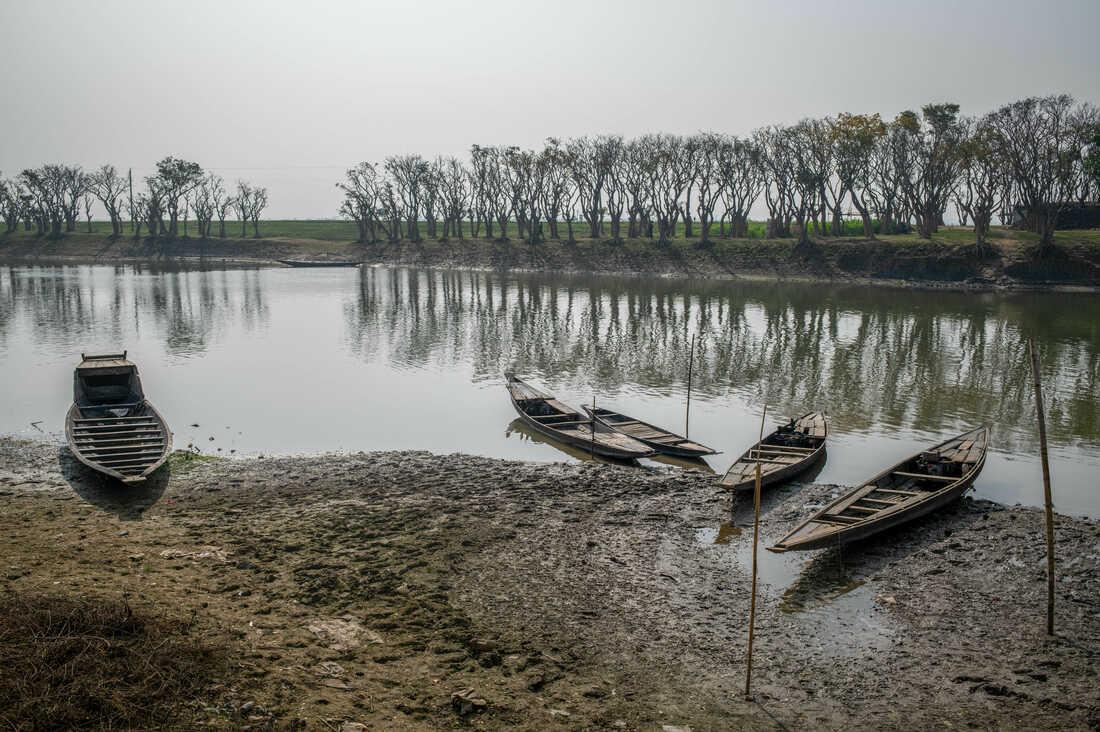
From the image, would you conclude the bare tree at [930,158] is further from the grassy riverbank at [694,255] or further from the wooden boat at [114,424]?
the wooden boat at [114,424]

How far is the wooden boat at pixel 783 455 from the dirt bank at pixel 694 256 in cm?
6244

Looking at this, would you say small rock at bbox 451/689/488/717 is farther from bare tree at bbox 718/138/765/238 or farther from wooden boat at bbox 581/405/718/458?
bare tree at bbox 718/138/765/238

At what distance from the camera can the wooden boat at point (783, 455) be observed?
55.0 feet

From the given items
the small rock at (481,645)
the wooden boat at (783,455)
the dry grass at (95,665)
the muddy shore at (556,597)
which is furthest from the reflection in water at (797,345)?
the dry grass at (95,665)

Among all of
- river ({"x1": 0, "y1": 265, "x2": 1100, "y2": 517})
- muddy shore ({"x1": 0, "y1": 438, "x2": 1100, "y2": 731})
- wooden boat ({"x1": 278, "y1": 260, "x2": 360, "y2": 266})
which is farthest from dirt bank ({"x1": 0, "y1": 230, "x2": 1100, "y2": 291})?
muddy shore ({"x1": 0, "y1": 438, "x2": 1100, "y2": 731})

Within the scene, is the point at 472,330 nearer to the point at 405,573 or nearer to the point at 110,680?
the point at 405,573

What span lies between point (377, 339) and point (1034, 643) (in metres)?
34.7

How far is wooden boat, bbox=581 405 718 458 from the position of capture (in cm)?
1994

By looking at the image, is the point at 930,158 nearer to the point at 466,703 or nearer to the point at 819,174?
the point at 819,174

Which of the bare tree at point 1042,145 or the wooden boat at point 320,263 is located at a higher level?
the bare tree at point 1042,145

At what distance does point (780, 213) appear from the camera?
96688 millimetres

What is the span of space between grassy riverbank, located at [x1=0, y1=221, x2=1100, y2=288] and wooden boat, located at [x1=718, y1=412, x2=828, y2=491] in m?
63.6

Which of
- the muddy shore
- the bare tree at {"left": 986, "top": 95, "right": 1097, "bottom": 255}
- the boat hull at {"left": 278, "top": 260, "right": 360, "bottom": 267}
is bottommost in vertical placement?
the muddy shore

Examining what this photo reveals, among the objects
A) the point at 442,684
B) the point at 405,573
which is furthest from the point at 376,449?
the point at 442,684
